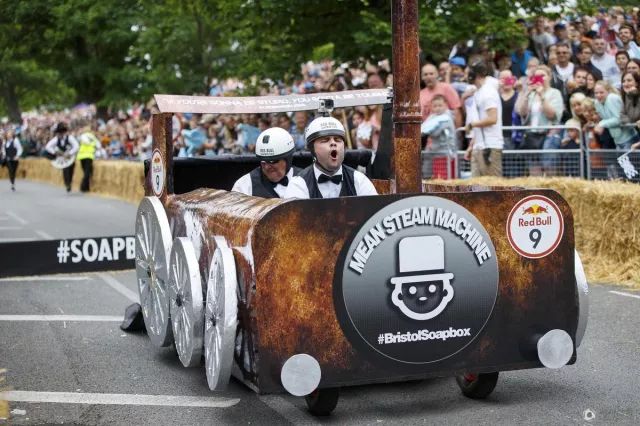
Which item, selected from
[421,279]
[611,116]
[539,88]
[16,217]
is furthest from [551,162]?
[16,217]

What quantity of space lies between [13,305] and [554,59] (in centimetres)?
868

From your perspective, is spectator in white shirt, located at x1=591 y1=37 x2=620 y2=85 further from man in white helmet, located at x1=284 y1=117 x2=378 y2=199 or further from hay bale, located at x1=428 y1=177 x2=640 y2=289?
man in white helmet, located at x1=284 y1=117 x2=378 y2=199

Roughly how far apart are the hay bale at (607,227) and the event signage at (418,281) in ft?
17.3

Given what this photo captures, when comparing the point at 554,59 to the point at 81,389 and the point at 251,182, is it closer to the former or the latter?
the point at 251,182

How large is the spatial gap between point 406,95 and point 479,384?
69.1 inches

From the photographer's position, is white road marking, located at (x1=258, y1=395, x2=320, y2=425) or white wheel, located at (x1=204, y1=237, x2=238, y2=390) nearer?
white wheel, located at (x1=204, y1=237, x2=238, y2=390)

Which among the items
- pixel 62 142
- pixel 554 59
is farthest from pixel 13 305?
pixel 62 142

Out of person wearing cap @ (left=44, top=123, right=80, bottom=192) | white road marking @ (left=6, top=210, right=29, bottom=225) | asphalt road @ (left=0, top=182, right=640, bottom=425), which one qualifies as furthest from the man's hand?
person wearing cap @ (left=44, top=123, right=80, bottom=192)

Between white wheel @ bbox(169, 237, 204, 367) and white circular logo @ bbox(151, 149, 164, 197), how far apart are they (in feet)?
3.77

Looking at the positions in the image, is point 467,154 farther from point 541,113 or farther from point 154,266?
point 154,266

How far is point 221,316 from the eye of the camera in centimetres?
587

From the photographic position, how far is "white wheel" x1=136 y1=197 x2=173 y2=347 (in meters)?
7.38

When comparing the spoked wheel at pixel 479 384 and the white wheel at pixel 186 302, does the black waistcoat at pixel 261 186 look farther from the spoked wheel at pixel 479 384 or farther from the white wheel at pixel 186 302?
the spoked wheel at pixel 479 384

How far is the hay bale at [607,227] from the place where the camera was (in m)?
11.3
